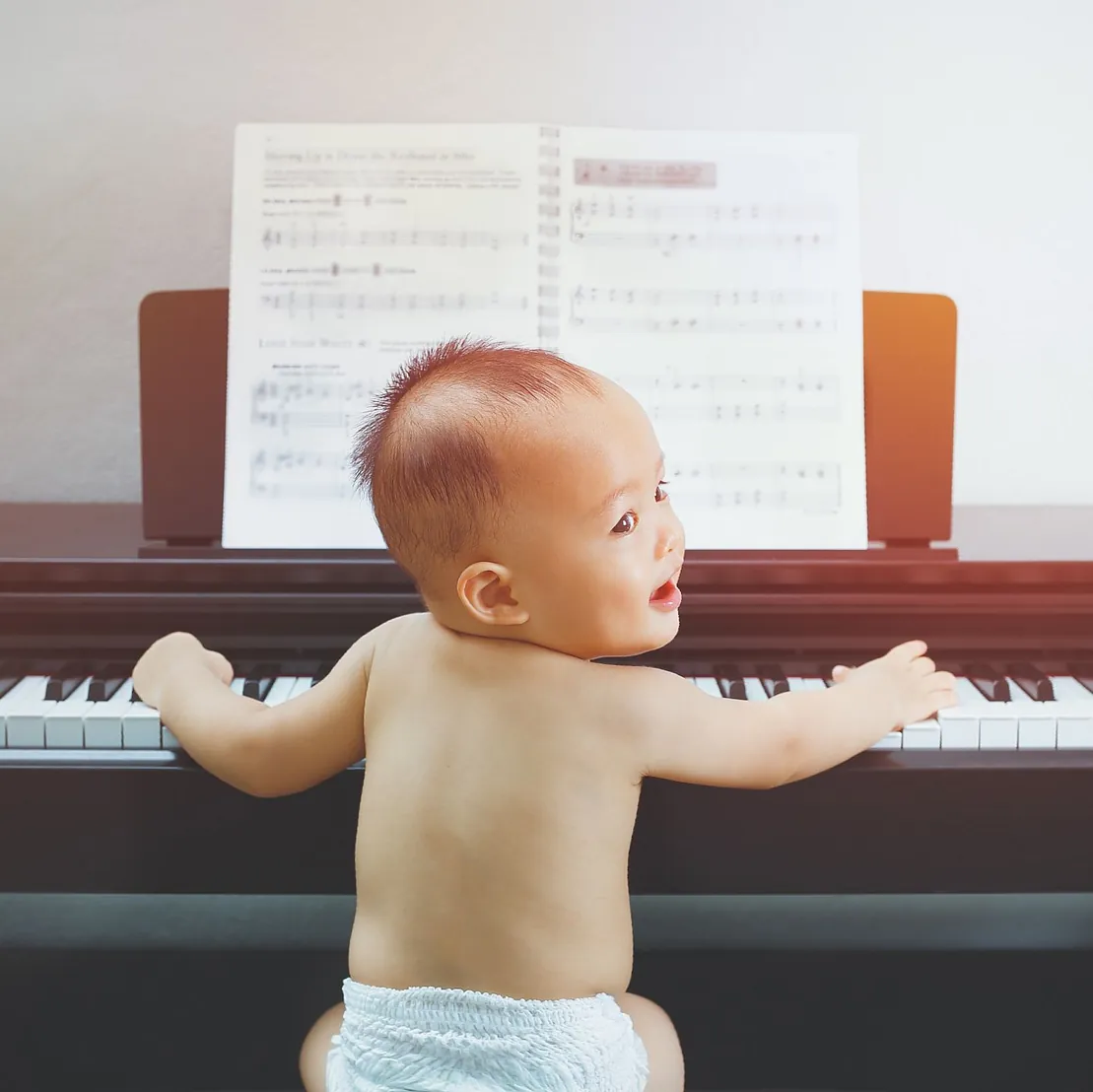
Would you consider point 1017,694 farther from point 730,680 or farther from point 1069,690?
point 730,680

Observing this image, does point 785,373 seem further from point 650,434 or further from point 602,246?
point 650,434

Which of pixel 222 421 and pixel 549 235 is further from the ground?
pixel 549 235

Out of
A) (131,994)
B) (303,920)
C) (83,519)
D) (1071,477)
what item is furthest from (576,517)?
(1071,477)

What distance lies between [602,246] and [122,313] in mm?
1068

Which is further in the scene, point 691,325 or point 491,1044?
point 691,325

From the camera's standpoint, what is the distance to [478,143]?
1.39 metres

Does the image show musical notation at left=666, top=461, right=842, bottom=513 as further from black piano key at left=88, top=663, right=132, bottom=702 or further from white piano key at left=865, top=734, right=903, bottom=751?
black piano key at left=88, top=663, right=132, bottom=702

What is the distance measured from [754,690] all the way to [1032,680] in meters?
0.31

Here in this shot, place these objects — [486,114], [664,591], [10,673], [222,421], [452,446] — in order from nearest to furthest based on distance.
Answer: [452,446] < [664,591] < [10,673] < [222,421] < [486,114]

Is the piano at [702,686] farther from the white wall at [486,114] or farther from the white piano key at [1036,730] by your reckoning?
the white wall at [486,114]

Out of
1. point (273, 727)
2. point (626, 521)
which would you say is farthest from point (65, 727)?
point (626, 521)

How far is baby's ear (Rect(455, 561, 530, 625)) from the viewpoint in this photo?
85 centimetres

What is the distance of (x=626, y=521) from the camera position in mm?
873

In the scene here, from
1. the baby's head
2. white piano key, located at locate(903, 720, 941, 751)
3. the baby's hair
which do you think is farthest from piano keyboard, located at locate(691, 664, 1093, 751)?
the baby's hair
